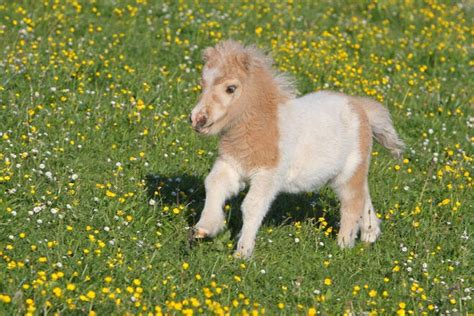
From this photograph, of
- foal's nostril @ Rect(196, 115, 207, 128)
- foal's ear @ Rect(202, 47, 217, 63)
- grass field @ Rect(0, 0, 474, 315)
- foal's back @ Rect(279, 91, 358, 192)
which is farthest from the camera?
foal's back @ Rect(279, 91, 358, 192)

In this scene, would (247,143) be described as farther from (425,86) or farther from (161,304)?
(425,86)

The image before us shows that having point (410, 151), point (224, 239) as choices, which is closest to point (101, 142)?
point (224, 239)

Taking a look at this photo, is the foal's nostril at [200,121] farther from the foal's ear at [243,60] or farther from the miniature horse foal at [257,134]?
the foal's ear at [243,60]

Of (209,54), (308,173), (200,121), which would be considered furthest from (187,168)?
(200,121)

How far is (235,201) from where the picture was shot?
8.80 metres

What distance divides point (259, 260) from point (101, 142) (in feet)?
8.87

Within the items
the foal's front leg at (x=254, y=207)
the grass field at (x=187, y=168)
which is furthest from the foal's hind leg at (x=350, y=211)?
the foal's front leg at (x=254, y=207)

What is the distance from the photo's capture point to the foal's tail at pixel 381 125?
344 inches

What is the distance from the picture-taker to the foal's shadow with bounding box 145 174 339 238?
842cm

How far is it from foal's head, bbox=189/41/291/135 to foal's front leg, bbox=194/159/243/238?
0.38 meters

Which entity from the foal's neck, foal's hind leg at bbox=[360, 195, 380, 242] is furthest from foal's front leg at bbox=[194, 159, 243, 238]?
foal's hind leg at bbox=[360, 195, 380, 242]

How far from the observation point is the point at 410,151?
10500 mm

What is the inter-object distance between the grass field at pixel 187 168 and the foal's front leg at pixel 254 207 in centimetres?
14

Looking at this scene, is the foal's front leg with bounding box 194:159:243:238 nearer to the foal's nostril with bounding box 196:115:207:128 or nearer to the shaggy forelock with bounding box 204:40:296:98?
the foal's nostril with bounding box 196:115:207:128
